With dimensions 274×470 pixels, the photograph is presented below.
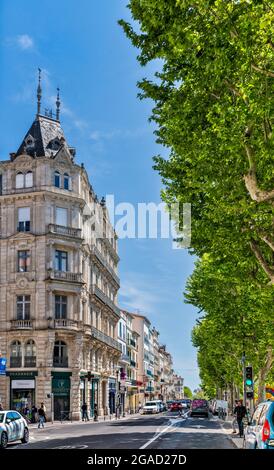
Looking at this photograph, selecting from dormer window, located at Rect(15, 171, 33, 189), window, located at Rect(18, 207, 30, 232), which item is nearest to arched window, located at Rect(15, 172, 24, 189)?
dormer window, located at Rect(15, 171, 33, 189)

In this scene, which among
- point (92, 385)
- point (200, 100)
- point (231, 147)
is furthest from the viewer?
point (92, 385)

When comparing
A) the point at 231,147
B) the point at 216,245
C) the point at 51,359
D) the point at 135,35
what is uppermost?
the point at 135,35

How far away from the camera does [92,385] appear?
60.3 meters

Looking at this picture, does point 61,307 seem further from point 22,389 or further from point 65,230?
point 22,389

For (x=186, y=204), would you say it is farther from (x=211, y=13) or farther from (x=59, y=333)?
(x=59, y=333)

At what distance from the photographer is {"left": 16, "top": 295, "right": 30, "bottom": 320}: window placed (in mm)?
53312

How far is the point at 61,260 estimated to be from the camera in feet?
180

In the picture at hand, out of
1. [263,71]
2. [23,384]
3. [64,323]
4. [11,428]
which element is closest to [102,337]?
[64,323]

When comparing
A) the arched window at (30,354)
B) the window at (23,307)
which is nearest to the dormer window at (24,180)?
the window at (23,307)

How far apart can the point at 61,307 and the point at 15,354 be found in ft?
18.8

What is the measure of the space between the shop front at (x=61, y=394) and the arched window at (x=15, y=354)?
10.9 ft

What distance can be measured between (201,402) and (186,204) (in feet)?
148
